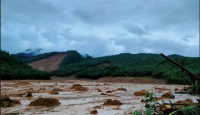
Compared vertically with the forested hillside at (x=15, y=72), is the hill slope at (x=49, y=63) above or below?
above

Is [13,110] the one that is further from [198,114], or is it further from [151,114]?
[198,114]

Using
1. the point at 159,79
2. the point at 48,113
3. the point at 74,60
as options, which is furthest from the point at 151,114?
the point at 74,60

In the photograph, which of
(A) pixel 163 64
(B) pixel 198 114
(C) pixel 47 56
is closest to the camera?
(B) pixel 198 114

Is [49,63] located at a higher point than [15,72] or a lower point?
higher

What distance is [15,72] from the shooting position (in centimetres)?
3431

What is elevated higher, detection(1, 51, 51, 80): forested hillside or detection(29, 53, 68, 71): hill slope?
detection(29, 53, 68, 71): hill slope

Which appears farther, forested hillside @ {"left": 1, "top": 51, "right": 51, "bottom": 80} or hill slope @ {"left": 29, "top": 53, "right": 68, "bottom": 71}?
hill slope @ {"left": 29, "top": 53, "right": 68, "bottom": 71}

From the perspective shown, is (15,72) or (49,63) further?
(49,63)

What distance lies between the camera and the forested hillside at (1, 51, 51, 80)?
3213 centimetres

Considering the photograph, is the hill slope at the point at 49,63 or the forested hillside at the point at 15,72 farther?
the hill slope at the point at 49,63

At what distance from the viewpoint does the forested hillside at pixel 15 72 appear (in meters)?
32.1

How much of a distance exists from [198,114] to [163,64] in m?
48.1

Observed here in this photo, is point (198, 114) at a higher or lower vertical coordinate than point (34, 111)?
higher

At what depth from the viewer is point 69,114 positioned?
7531 mm
